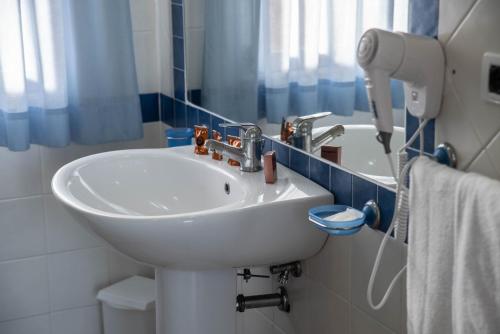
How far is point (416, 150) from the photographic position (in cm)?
158

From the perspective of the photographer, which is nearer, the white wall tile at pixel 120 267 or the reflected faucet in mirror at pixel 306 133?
the reflected faucet in mirror at pixel 306 133

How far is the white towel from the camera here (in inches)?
→ 49.8

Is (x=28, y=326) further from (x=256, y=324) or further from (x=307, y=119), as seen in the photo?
(x=307, y=119)

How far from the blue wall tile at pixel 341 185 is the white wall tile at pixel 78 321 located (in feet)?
4.16

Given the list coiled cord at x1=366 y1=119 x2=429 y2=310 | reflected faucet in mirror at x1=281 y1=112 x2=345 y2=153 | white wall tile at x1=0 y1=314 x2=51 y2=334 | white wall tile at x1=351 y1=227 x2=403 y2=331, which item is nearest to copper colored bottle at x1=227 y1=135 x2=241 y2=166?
reflected faucet in mirror at x1=281 y1=112 x2=345 y2=153

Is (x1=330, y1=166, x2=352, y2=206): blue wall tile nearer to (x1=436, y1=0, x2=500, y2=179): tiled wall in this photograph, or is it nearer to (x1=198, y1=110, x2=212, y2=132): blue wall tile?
(x1=436, y1=0, x2=500, y2=179): tiled wall

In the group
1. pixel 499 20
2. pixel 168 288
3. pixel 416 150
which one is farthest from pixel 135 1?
pixel 499 20

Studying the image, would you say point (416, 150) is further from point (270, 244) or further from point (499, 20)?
point (270, 244)

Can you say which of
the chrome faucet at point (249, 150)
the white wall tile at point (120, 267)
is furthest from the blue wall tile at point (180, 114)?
the chrome faucet at point (249, 150)

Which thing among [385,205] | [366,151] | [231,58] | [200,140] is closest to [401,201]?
[385,205]

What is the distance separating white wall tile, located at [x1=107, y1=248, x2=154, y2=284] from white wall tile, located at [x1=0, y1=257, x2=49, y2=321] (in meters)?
0.22

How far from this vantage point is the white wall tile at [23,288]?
2699 millimetres

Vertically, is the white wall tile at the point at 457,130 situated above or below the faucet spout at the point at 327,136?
above

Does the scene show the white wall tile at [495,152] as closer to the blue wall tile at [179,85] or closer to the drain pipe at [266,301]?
the drain pipe at [266,301]
